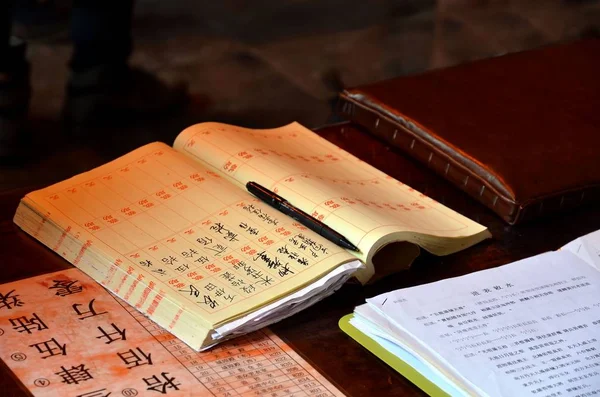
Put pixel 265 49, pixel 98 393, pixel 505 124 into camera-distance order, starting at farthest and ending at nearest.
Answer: pixel 265 49 → pixel 505 124 → pixel 98 393

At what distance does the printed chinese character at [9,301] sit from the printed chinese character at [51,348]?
7cm

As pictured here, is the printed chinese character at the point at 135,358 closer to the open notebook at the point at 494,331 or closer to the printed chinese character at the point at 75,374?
the printed chinese character at the point at 75,374

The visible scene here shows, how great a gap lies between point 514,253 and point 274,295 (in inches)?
13.2

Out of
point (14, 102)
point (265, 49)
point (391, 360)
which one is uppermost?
point (391, 360)

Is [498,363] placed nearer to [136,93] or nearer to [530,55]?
[530,55]

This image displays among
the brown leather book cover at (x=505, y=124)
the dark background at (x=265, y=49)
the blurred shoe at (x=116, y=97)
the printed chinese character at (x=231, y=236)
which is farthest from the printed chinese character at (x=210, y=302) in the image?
the blurred shoe at (x=116, y=97)

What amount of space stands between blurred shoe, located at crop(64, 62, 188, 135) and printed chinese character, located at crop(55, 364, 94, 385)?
1.47 metres

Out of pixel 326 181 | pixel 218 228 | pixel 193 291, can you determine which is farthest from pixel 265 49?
pixel 193 291

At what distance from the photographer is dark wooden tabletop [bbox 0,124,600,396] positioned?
0.87 m

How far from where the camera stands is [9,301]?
0.91 metres

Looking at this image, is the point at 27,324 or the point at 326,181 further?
the point at 326,181

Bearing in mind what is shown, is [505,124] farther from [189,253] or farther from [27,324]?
[27,324]

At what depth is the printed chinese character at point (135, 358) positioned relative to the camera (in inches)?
33.0

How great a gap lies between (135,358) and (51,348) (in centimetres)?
8
